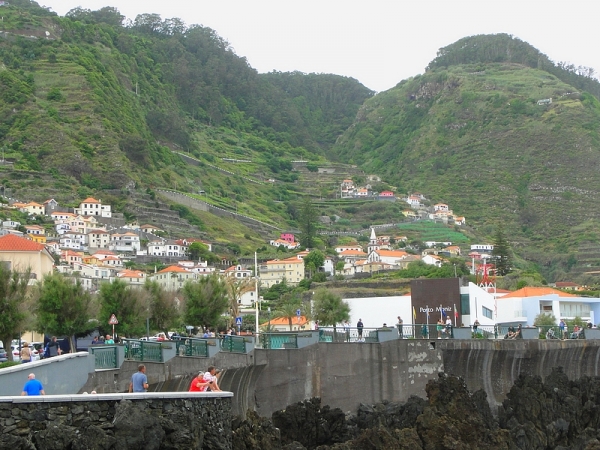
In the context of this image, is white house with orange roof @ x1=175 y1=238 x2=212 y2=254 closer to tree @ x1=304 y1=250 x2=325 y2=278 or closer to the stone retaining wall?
tree @ x1=304 y1=250 x2=325 y2=278

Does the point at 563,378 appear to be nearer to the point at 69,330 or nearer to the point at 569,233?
the point at 69,330

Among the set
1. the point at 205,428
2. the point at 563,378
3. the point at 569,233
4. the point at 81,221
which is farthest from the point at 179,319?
the point at 569,233

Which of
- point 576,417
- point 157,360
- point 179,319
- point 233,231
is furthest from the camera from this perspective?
point 233,231

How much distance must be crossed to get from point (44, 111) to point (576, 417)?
484ft

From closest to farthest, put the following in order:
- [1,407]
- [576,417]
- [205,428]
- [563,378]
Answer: [1,407] → [205,428] → [576,417] → [563,378]

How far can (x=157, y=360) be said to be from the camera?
28.8 meters

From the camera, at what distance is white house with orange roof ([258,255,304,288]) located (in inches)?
5443

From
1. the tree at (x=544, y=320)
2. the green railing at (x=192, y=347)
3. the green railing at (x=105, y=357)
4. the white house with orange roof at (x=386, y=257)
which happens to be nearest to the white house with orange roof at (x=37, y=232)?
the white house with orange roof at (x=386, y=257)

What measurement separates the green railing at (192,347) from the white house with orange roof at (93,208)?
12861 centimetres

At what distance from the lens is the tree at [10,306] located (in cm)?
3278

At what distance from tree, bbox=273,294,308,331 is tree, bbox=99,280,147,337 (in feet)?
90.7

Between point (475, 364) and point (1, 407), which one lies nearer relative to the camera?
point (1, 407)

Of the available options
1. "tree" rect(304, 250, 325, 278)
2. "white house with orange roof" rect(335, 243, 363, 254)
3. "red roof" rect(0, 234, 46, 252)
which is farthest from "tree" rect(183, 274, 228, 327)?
"white house with orange roof" rect(335, 243, 363, 254)

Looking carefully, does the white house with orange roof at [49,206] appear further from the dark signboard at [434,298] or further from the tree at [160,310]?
the tree at [160,310]
